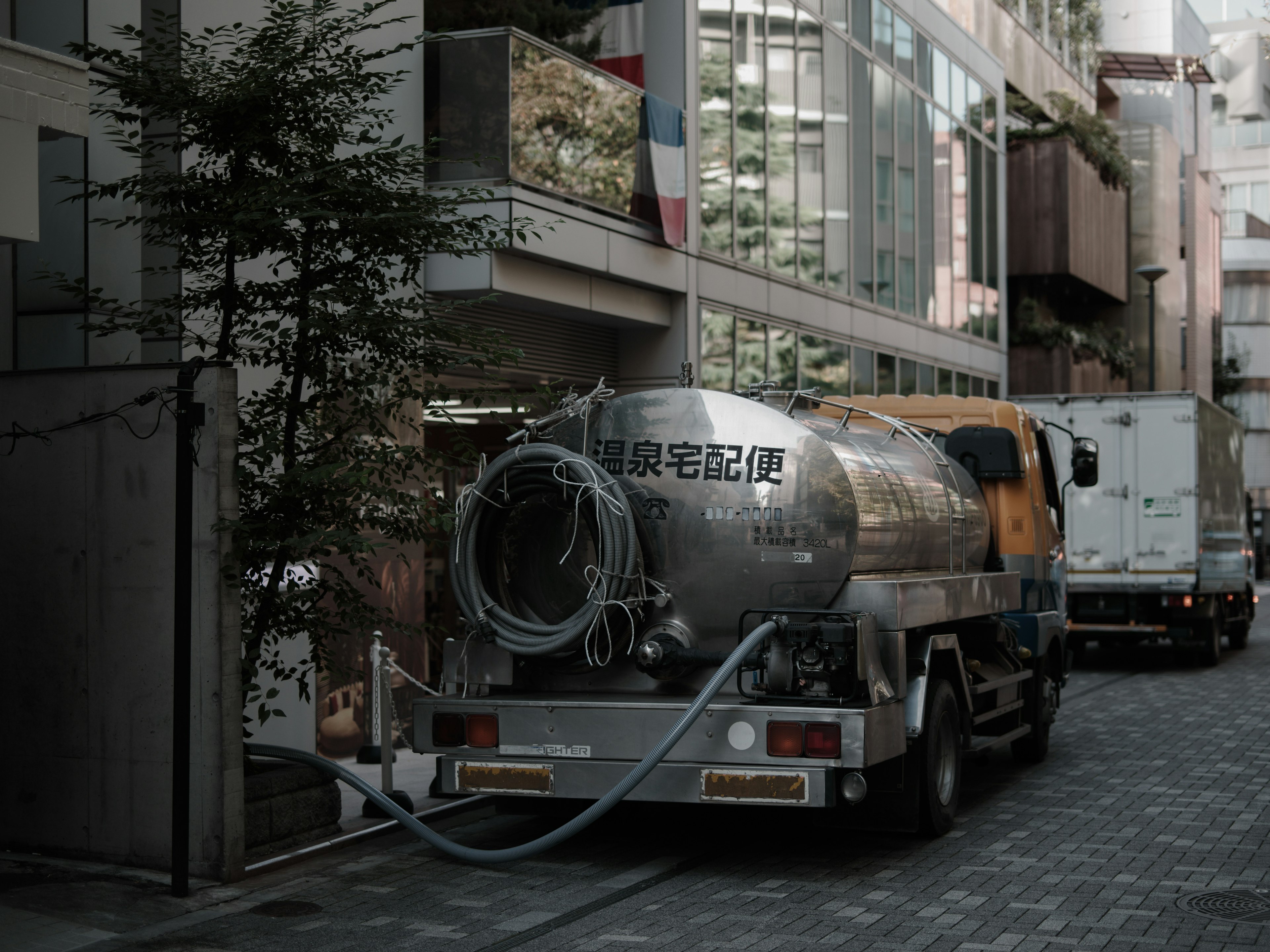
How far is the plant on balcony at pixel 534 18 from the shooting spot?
49.1 feet

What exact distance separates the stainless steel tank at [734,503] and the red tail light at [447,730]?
0.77m

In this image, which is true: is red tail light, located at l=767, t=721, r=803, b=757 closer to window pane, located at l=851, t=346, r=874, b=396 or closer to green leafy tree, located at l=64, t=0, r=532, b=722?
green leafy tree, located at l=64, t=0, r=532, b=722

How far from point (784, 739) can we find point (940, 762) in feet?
5.58

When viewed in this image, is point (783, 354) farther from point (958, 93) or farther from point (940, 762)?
point (940, 762)

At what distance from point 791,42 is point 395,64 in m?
8.45

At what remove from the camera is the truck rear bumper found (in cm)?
738

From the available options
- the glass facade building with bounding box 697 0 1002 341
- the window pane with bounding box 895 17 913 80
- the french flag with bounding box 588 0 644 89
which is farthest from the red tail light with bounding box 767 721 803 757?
the window pane with bounding box 895 17 913 80

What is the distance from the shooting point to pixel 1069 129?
1346 inches

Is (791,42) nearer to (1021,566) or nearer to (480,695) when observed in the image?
(1021,566)

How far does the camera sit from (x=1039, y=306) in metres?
34.4

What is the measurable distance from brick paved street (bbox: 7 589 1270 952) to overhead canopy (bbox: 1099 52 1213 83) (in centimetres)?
3928

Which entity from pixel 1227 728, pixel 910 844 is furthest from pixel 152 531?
pixel 1227 728

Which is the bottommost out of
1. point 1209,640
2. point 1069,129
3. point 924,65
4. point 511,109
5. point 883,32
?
point 1209,640

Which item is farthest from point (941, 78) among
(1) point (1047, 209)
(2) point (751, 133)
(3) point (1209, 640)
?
(3) point (1209, 640)
